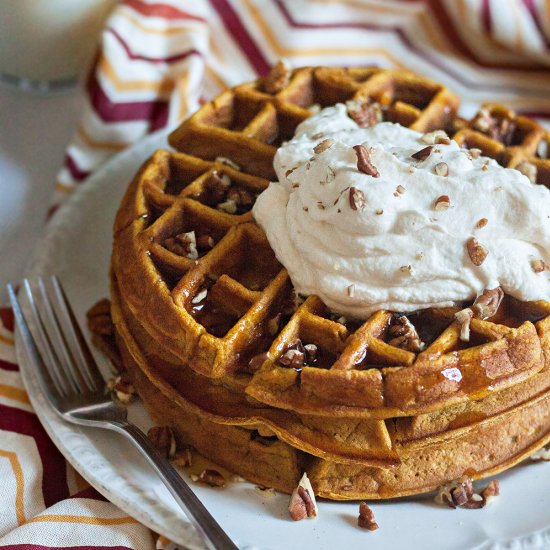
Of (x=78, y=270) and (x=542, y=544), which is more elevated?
(x=78, y=270)

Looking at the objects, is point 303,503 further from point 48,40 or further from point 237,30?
point 48,40

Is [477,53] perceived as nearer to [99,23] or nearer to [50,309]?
[99,23]

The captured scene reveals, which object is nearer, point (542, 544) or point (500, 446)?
point (542, 544)

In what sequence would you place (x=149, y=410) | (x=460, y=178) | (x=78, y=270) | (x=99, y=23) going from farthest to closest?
(x=99, y=23), (x=78, y=270), (x=149, y=410), (x=460, y=178)

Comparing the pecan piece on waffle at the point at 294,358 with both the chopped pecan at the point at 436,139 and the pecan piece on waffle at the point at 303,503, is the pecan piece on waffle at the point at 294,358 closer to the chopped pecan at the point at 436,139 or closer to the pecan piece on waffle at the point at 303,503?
the pecan piece on waffle at the point at 303,503

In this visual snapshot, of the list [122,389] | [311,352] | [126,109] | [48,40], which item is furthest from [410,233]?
[48,40]

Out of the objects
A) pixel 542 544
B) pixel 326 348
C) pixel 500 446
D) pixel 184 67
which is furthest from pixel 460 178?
pixel 184 67
